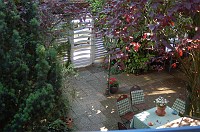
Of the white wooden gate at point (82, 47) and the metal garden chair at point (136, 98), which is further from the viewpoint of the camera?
the white wooden gate at point (82, 47)

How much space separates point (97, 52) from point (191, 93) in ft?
23.1

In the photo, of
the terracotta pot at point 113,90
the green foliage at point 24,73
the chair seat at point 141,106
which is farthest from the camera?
the terracotta pot at point 113,90

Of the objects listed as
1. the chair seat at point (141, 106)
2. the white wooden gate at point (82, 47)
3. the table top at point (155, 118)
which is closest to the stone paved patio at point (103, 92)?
the white wooden gate at point (82, 47)

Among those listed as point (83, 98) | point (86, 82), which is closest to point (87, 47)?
point (86, 82)

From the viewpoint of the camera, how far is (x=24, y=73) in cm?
507

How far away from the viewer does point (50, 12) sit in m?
7.14

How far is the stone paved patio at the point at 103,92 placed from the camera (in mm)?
8086

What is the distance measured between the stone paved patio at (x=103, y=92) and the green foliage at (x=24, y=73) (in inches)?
103

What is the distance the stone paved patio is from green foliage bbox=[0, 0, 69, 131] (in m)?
2.62

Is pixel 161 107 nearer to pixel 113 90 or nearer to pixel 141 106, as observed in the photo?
pixel 141 106

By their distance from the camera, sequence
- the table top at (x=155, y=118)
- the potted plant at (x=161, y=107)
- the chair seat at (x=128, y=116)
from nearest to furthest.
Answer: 1. the table top at (x=155, y=118)
2. the potted plant at (x=161, y=107)
3. the chair seat at (x=128, y=116)

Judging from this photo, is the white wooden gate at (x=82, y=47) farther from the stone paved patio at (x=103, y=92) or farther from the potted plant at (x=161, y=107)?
the potted plant at (x=161, y=107)

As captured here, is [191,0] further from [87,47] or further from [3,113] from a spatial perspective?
[87,47]

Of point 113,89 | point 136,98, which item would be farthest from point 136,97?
point 113,89
